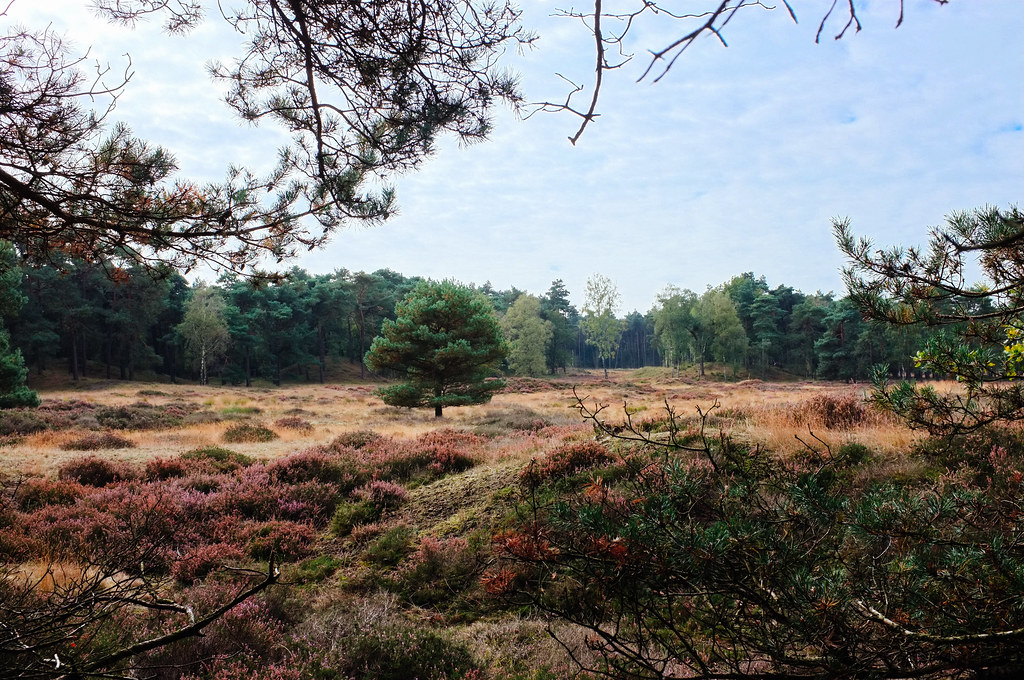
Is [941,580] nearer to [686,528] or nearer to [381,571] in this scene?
[686,528]

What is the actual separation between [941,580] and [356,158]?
4081 mm

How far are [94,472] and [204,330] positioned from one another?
38.7 metres

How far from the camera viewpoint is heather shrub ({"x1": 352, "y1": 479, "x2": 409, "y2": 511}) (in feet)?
24.2

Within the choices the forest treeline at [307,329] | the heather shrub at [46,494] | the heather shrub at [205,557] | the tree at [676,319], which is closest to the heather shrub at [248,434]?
the heather shrub at [46,494]

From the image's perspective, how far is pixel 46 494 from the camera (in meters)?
7.03

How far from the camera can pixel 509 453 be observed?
9438mm

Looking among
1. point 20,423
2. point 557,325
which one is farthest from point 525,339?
point 20,423

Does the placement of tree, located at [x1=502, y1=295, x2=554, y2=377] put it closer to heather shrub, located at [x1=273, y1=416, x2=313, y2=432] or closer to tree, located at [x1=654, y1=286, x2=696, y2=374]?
tree, located at [x1=654, y1=286, x2=696, y2=374]

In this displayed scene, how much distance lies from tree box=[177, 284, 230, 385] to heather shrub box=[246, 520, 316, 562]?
41930mm

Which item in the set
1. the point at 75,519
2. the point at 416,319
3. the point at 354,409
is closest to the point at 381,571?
the point at 75,519

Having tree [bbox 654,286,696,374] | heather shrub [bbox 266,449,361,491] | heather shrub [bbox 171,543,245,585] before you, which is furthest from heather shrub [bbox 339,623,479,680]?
tree [bbox 654,286,696,374]

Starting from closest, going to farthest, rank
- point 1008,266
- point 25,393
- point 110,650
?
point 1008,266 → point 110,650 → point 25,393

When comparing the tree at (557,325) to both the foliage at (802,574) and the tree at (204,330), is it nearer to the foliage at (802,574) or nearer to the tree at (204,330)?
the tree at (204,330)

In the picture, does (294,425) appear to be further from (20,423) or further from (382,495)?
(382,495)
